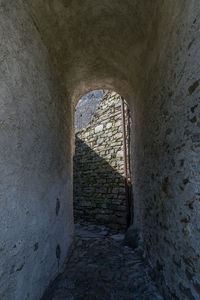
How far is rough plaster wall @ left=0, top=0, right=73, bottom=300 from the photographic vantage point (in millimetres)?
1064

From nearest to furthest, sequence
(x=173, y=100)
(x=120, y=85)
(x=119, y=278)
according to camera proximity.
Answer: (x=173, y=100)
(x=119, y=278)
(x=120, y=85)

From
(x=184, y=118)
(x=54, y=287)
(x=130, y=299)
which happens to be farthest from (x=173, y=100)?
(x=54, y=287)

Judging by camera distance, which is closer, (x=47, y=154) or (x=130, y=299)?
(x=130, y=299)

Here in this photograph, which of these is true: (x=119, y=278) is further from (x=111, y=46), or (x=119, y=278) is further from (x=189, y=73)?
(x=111, y=46)

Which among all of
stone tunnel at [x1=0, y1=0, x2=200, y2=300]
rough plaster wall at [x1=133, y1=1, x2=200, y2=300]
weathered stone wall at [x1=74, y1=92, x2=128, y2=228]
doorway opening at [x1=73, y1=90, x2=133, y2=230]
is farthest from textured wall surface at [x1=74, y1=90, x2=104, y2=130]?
rough plaster wall at [x1=133, y1=1, x2=200, y2=300]

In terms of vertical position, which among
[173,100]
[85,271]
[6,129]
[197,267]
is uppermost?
[173,100]

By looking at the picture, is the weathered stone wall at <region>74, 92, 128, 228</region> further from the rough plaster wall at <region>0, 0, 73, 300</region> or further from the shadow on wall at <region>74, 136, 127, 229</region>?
the rough plaster wall at <region>0, 0, 73, 300</region>

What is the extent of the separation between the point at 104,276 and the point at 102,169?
3.14 meters

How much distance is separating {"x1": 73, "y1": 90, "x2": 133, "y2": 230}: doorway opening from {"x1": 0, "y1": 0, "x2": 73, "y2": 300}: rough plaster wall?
261cm

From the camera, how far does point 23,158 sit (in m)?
1.28

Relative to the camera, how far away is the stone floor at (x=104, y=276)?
5.55 feet

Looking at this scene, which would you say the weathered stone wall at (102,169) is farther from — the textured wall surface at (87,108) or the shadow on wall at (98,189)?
the textured wall surface at (87,108)

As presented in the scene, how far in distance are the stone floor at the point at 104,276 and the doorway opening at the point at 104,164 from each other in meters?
1.41

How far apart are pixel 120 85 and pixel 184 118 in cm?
228
